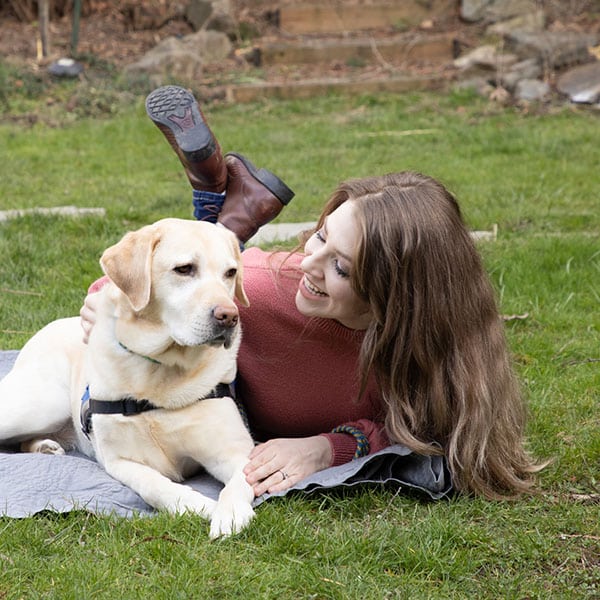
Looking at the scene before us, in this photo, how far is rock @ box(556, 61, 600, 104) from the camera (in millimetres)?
11062

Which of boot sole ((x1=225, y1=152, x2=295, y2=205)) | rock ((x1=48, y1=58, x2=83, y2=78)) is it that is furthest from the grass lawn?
boot sole ((x1=225, y1=152, x2=295, y2=205))

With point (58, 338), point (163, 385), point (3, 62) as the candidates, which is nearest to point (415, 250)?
point (163, 385)

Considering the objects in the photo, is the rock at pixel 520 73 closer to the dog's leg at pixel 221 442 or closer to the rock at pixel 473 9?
the rock at pixel 473 9

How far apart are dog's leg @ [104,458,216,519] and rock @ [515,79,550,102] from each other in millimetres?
8677

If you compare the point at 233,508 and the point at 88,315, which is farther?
the point at 88,315

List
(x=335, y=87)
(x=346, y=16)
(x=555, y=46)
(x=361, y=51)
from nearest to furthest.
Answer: (x=555, y=46) < (x=335, y=87) < (x=361, y=51) < (x=346, y=16)

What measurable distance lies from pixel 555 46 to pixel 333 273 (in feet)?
30.7

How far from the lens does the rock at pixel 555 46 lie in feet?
38.7

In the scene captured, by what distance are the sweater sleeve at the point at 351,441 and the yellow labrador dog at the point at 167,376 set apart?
32cm

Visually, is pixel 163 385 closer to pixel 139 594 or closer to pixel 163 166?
pixel 139 594

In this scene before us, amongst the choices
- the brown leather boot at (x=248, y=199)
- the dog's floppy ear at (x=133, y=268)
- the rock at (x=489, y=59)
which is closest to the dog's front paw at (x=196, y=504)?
the dog's floppy ear at (x=133, y=268)

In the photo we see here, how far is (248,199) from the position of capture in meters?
4.48

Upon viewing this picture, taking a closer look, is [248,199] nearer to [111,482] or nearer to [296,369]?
[296,369]

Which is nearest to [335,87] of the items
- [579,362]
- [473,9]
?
[473,9]
